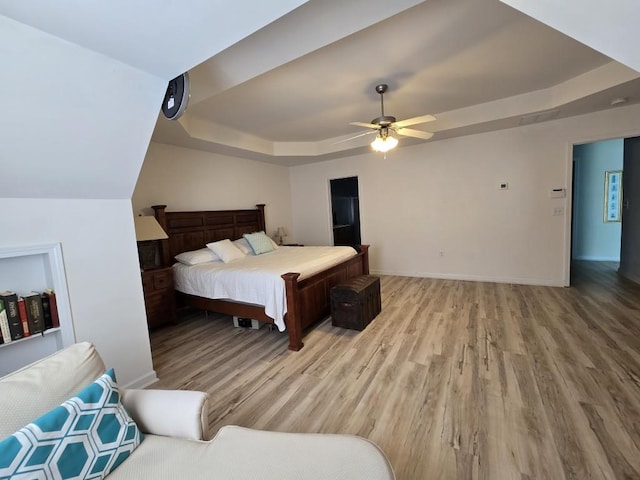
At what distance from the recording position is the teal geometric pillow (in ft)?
2.56

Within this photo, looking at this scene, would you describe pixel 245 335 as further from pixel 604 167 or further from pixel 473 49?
pixel 604 167

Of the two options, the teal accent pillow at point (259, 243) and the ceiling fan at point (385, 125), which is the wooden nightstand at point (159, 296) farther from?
the ceiling fan at point (385, 125)

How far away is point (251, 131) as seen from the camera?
429 cm

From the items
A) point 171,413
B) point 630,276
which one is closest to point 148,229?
point 171,413

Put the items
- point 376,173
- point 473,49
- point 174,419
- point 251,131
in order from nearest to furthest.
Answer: point 174,419 < point 473,49 < point 251,131 < point 376,173

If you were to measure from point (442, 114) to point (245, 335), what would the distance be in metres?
4.05

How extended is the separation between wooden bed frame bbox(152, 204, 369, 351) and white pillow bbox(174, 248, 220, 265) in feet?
0.63

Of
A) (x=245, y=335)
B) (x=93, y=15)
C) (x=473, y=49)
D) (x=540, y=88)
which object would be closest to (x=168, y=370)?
(x=245, y=335)

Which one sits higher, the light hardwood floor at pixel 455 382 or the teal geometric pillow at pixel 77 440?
the teal geometric pillow at pixel 77 440

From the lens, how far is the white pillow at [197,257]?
3.50 m

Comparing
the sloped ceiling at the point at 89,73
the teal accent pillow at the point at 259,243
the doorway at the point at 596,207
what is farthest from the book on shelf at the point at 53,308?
the doorway at the point at 596,207

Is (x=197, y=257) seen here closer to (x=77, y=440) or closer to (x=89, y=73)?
(x=89, y=73)

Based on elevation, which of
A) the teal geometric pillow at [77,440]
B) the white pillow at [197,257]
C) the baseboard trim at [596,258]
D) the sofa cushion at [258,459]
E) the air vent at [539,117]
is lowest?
the baseboard trim at [596,258]

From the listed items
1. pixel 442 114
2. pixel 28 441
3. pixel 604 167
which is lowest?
pixel 28 441
